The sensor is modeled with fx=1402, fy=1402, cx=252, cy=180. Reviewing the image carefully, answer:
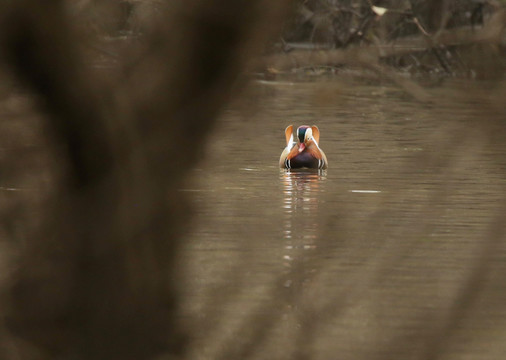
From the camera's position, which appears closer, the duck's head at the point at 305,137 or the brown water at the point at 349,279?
the brown water at the point at 349,279

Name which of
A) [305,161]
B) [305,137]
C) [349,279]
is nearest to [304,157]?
[305,161]

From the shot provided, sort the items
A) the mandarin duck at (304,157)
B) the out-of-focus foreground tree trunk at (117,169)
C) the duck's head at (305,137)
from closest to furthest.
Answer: the out-of-focus foreground tree trunk at (117,169), the mandarin duck at (304,157), the duck's head at (305,137)

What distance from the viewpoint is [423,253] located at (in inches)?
425

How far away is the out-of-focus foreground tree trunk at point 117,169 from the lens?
242 cm

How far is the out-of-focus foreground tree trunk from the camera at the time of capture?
7.93 ft

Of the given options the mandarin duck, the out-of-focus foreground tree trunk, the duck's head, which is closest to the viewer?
the out-of-focus foreground tree trunk

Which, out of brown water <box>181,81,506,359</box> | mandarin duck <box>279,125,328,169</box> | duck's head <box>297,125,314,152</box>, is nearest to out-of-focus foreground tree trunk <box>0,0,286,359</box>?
brown water <box>181,81,506,359</box>

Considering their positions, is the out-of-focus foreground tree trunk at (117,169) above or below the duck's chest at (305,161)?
above

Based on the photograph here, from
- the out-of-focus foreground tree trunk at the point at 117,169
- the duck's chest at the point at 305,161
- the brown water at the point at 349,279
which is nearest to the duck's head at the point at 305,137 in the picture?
the duck's chest at the point at 305,161

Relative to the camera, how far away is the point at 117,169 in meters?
2.54

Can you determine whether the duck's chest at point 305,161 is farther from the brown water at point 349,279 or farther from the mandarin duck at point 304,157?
the brown water at point 349,279

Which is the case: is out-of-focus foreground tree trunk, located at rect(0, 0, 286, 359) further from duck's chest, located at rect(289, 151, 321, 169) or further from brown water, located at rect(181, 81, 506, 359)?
duck's chest, located at rect(289, 151, 321, 169)

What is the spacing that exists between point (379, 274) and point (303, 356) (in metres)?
0.22

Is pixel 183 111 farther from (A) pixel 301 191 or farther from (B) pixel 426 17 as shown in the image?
(B) pixel 426 17
